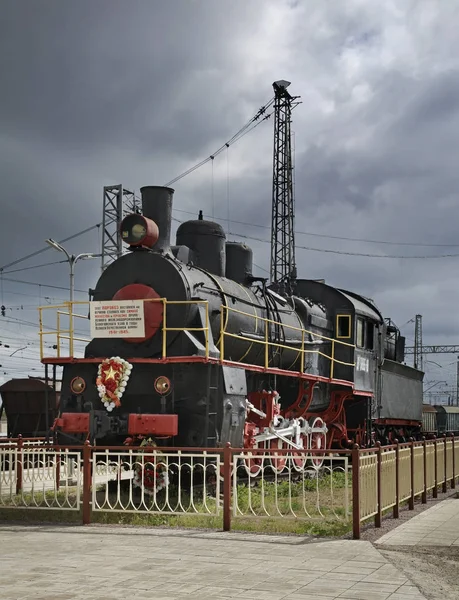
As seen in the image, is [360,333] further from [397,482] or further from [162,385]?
[397,482]

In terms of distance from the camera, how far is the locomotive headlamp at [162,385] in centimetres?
1313

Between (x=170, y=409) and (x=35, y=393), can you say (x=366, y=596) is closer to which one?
(x=170, y=409)

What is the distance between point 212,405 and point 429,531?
Answer: 4095 mm

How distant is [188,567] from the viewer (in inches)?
313

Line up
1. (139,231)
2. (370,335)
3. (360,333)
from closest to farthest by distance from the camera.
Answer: (139,231), (360,333), (370,335)

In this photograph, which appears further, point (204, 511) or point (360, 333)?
point (360, 333)

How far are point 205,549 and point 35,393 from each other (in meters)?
16.4

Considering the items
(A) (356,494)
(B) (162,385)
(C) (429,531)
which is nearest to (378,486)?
(C) (429,531)

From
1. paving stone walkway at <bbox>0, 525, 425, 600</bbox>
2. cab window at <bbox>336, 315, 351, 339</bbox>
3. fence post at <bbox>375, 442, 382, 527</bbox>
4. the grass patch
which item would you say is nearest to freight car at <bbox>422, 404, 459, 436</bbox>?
cab window at <bbox>336, 315, 351, 339</bbox>

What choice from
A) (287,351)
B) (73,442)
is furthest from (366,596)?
(287,351)

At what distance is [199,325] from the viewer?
13859 millimetres

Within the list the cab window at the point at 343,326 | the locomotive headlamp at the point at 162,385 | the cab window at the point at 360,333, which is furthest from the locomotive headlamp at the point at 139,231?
the cab window at the point at 360,333

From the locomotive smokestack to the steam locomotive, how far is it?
2cm

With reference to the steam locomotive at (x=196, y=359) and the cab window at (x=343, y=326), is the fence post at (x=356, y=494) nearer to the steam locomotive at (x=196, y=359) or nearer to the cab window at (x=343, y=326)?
the steam locomotive at (x=196, y=359)
